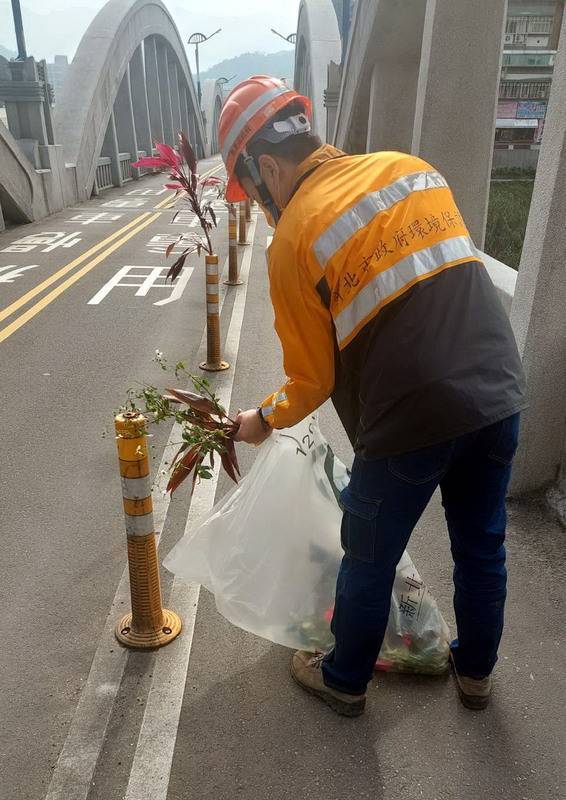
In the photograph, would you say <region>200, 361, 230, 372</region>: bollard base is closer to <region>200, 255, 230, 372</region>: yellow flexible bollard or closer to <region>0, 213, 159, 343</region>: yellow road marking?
<region>200, 255, 230, 372</region>: yellow flexible bollard

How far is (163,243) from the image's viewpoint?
539 inches

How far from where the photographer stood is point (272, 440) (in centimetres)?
265

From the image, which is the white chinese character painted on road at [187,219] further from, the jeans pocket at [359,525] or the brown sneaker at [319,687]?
the jeans pocket at [359,525]

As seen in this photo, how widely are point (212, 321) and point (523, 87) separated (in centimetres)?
3336

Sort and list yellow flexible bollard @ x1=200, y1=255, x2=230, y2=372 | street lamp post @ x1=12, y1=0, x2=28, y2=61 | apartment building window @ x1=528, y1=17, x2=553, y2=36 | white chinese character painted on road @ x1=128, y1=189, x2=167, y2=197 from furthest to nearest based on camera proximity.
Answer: apartment building window @ x1=528, y1=17, x2=553, y2=36 → white chinese character painted on road @ x1=128, y1=189, x2=167, y2=197 → street lamp post @ x1=12, y1=0, x2=28, y2=61 → yellow flexible bollard @ x1=200, y1=255, x2=230, y2=372

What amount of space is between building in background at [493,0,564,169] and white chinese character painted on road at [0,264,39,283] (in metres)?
27.4

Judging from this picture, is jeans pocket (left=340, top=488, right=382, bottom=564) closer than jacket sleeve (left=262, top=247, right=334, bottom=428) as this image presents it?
No

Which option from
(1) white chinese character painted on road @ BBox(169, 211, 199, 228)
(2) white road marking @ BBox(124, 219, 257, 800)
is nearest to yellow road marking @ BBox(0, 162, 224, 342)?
(1) white chinese character painted on road @ BBox(169, 211, 199, 228)

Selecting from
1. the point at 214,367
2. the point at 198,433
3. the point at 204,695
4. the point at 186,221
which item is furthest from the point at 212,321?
the point at 186,221

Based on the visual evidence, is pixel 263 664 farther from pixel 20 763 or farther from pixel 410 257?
pixel 410 257

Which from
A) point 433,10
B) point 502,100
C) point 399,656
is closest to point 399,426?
point 399,656

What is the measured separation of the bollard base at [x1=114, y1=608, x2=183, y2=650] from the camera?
2848 mm

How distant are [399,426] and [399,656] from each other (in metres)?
1.20

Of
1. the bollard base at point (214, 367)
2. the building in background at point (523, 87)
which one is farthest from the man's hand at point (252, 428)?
the building in background at point (523, 87)
